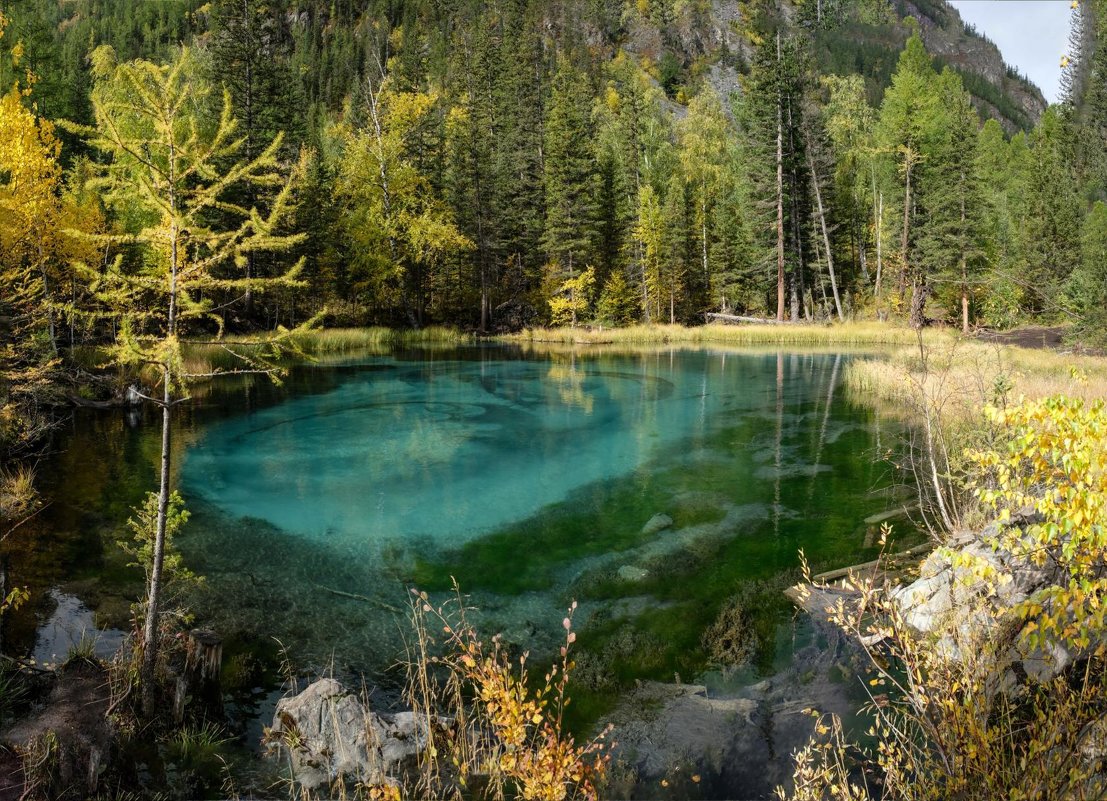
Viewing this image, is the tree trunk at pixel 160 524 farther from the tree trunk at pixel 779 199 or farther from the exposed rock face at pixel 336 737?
the tree trunk at pixel 779 199

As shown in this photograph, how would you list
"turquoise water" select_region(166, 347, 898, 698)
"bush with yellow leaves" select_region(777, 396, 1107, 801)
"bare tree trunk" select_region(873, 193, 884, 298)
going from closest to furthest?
"bush with yellow leaves" select_region(777, 396, 1107, 801), "turquoise water" select_region(166, 347, 898, 698), "bare tree trunk" select_region(873, 193, 884, 298)

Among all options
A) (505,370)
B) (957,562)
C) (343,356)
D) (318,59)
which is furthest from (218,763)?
(318,59)

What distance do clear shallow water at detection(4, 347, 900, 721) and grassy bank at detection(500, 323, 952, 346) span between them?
17120 millimetres

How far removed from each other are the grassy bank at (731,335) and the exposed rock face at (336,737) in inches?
1382

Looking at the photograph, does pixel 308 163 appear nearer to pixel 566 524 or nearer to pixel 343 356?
pixel 343 356

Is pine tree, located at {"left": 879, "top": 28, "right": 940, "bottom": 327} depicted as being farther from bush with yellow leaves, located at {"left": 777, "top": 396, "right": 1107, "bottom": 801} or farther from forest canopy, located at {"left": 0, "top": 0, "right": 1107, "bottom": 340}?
bush with yellow leaves, located at {"left": 777, "top": 396, "right": 1107, "bottom": 801}

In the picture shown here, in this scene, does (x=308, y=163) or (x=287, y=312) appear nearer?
(x=308, y=163)

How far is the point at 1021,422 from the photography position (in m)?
3.71

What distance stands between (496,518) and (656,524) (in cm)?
292

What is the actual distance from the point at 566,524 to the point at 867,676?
599 centimetres

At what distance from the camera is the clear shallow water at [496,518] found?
809 cm

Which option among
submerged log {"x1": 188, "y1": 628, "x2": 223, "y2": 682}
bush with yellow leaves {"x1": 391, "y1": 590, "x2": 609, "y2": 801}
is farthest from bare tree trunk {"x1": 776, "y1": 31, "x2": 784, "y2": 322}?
submerged log {"x1": 188, "y1": 628, "x2": 223, "y2": 682}

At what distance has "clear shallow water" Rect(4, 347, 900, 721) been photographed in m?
8.09

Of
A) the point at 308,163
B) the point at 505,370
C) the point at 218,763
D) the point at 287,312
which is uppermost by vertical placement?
the point at 308,163
